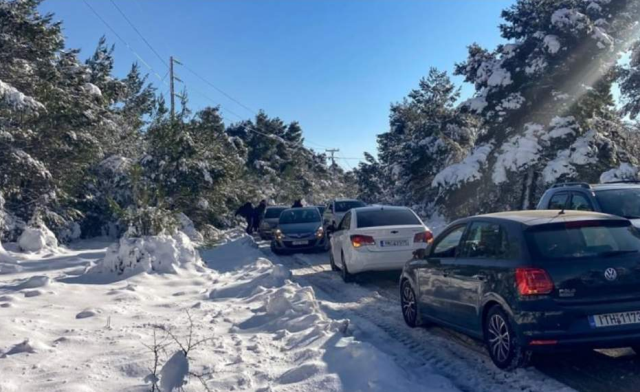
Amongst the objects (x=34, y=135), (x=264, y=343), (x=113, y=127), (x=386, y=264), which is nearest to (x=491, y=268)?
(x=264, y=343)

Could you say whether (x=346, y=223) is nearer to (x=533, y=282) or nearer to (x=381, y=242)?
(x=381, y=242)

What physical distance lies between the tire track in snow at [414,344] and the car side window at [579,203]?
3385 mm

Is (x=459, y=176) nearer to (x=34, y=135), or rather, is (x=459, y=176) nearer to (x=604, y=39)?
(x=604, y=39)

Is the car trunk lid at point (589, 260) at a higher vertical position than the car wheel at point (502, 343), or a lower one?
higher

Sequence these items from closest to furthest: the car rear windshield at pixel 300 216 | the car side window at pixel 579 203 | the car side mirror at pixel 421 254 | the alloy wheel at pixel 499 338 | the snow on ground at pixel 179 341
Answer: the snow on ground at pixel 179 341 < the alloy wheel at pixel 499 338 < the car side mirror at pixel 421 254 < the car side window at pixel 579 203 < the car rear windshield at pixel 300 216

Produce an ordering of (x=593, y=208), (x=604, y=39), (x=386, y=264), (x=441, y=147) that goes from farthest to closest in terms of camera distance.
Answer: (x=441, y=147)
(x=604, y=39)
(x=386, y=264)
(x=593, y=208)

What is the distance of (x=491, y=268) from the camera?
6.15 metres

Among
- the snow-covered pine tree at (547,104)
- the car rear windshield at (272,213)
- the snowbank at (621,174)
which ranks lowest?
the car rear windshield at (272,213)

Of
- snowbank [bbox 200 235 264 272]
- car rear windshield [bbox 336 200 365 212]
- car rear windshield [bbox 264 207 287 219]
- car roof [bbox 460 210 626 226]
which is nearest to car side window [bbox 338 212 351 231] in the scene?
snowbank [bbox 200 235 264 272]

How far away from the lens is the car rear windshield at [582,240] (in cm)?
575

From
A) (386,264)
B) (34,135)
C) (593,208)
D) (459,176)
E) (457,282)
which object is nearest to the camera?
(457,282)

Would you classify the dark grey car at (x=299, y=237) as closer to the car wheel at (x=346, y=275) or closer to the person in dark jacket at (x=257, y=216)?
the car wheel at (x=346, y=275)

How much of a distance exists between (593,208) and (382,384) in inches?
228

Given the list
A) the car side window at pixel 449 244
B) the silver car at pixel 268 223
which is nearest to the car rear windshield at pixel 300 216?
the silver car at pixel 268 223
